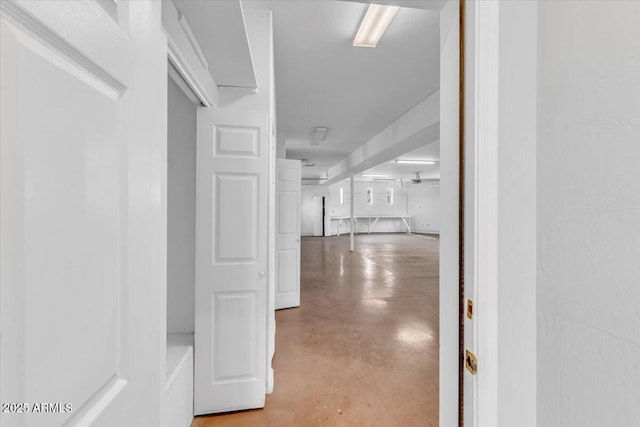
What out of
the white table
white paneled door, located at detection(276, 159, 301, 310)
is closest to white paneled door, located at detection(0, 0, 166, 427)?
white paneled door, located at detection(276, 159, 301, 310)

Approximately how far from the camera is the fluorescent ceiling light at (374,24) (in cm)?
214

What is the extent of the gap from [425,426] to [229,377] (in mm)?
1376

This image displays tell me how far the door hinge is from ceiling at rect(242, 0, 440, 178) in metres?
1.24

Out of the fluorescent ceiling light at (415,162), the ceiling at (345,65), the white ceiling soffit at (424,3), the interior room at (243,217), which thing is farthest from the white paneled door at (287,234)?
the fluorescent ceiling light at (415,162)

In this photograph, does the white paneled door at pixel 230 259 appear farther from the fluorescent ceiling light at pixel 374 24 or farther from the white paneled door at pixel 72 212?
the white paneled door at pixel 72 212

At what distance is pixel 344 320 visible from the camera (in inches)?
151

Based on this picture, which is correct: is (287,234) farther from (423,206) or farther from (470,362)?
(423,206)

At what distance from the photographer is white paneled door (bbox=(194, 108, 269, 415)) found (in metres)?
1.99

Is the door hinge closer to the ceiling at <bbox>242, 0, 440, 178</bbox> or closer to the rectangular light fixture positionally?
the ceiling at <bbox>242, 0, 440, 178</bbox>

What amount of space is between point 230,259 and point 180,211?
0.63m

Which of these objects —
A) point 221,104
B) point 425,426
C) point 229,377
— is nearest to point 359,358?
point 425,426

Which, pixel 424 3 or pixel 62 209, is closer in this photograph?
pixel 62 209
